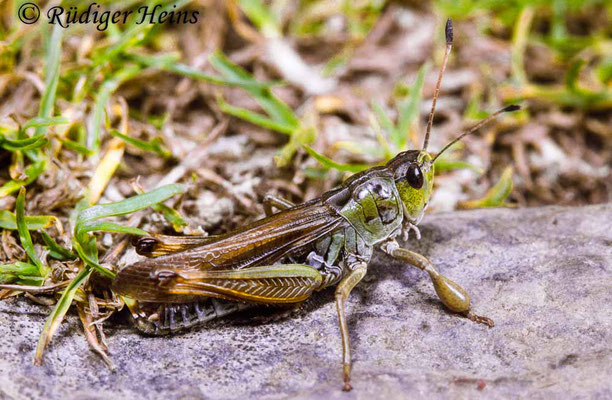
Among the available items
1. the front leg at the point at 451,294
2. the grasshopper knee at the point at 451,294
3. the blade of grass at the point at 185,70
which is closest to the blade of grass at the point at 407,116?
the blade of grass at the point at 185,70

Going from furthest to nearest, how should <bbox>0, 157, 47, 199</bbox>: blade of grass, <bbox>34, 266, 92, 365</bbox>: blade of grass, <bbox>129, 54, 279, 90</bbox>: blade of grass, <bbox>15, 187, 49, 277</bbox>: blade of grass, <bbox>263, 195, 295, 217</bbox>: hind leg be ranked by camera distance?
<bbox>129, 54, 279, 90</bbox>: blade of grass, <bbox>263, 195, 295, 217</bbox>: hind leg, <bbox>0, 157, 47, 199</bbox>: blade of grass, <bbox>15, 187, 49, 277</bbox>: blade of grass, <bbox>34, 266, 92, 365</bbox>: blade of grass

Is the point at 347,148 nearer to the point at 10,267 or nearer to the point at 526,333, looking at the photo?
the point at 526,333

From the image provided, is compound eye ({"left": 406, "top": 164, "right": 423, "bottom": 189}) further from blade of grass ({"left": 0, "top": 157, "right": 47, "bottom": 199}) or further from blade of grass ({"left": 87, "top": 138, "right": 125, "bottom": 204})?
blade of grass ({"left": 0, "top": 157, "right": 47, "bottom": 199})

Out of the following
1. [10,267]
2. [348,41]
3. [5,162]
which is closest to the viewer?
[10,267]

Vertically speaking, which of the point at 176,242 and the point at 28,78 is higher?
the point at 28,78

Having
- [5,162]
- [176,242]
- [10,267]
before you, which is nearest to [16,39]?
[5,162]

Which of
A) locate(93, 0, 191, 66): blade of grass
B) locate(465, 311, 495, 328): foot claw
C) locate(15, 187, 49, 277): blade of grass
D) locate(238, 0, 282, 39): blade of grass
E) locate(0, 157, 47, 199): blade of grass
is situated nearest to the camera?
locate(465, 311, 495, 328): foot claw

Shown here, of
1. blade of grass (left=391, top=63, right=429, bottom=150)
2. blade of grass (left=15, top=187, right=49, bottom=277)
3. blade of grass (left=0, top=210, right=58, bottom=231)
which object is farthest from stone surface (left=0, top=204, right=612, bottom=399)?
blade of grass (left=391, top=63, right=429, bottom=150)

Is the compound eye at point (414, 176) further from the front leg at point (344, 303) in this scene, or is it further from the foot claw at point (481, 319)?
the foot claw at point (481, 319)

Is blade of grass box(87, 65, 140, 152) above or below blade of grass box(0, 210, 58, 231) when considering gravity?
above
